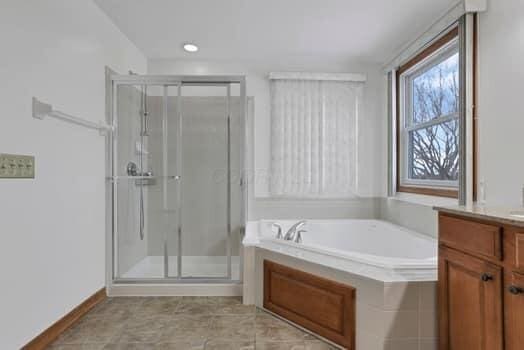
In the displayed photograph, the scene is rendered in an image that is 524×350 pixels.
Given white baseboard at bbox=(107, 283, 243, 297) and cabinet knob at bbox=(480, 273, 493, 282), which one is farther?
white baseboard at bbox=(107, 283, 243, 297)

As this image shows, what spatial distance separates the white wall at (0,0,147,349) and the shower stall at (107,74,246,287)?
228mm

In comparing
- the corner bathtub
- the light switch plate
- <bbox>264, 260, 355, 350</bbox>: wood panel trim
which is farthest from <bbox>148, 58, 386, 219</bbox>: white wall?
the light switch plate

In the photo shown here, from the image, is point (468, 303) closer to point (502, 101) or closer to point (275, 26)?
point (502, 101)

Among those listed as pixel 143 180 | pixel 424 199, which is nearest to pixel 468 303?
pixel 424 199

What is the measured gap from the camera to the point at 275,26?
2764 millimetres

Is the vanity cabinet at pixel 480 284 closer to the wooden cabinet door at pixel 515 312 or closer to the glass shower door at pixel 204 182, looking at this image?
the wooden cabinet door at pixel 515 312

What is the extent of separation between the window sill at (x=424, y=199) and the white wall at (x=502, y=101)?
0.40 metres

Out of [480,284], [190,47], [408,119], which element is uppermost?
[190,47]

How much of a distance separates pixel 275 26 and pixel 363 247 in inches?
89.1

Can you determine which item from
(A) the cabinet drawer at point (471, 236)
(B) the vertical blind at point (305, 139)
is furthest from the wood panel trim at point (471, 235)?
(B) the vertical blind at point (305, 139)

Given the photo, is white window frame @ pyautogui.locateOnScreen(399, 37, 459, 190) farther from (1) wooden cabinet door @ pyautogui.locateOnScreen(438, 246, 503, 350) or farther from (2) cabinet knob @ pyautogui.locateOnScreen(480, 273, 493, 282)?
(2) cabinet knob @ pyautogui.locateOnScreen(480, 273, 493, 282)

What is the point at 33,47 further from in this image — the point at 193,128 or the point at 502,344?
the point at 502,344

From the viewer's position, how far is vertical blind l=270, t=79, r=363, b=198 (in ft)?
11.4

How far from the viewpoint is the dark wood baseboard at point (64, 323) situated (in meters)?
1.81
